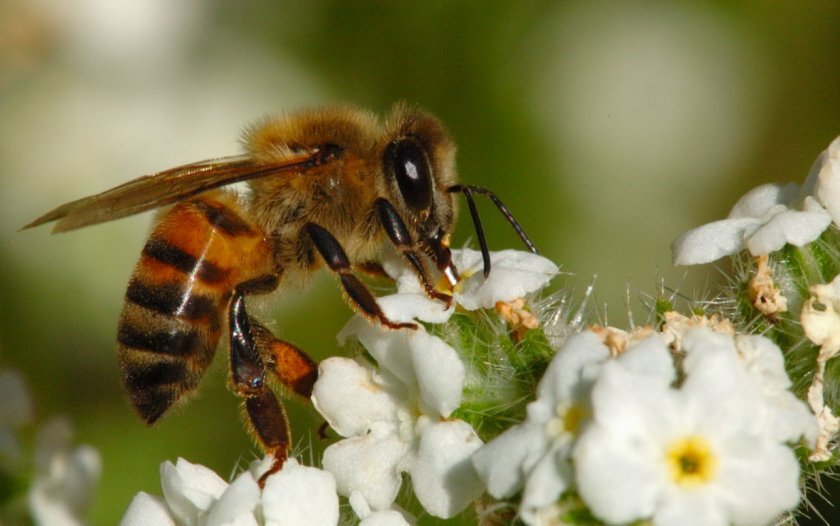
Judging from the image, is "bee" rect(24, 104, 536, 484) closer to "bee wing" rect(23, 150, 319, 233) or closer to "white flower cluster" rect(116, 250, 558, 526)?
"bee wing" rect(23, 150, 319, 233)

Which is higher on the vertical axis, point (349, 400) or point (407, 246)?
point (407, 246)

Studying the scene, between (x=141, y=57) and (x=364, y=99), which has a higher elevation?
(x=141, y=57)

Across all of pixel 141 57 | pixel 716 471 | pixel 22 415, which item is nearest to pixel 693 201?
pixel 141 57

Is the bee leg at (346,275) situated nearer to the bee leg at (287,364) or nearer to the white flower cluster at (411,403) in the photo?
the white flower cluster at (411,403)

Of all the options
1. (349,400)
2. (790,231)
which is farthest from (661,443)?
(349,400)

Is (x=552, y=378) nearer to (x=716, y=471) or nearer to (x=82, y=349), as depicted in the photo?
(x=716, y=471)

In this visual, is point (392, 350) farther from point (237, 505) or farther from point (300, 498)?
point (237, 505)
